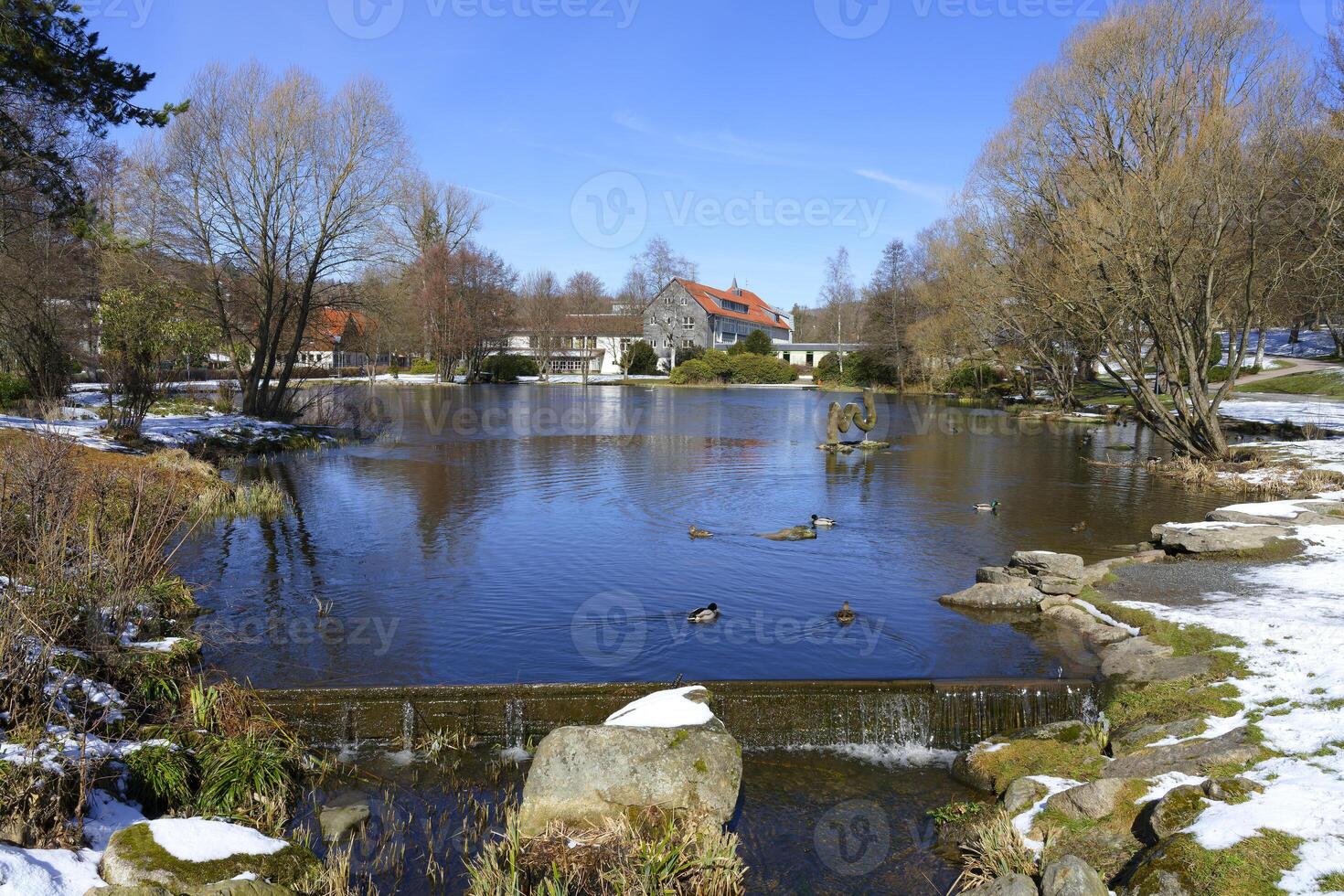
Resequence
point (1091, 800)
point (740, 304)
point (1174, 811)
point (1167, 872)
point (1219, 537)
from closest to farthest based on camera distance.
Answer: point (1167, 872) < point (1174, 811) < point (1091, 800) < point (1219, 537) < point (740, 304)

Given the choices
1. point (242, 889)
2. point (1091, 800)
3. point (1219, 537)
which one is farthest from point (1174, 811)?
point (1219, 537)

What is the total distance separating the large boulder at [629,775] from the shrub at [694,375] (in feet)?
269

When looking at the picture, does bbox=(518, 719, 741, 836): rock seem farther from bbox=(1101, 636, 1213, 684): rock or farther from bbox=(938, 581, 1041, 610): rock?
bbox=(938, 581, 1041, 610): rock

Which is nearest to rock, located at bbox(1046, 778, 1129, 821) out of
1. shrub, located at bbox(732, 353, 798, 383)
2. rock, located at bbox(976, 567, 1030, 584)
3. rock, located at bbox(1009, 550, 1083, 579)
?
rock, located at bbox(976, 567, 1030, 584)

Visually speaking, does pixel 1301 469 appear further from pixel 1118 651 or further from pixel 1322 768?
pixel 1322 768

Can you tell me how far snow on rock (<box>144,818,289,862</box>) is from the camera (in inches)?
229

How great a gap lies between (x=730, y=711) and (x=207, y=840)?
16.1 ft

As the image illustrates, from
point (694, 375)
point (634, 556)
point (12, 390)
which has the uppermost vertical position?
point (694, 375)

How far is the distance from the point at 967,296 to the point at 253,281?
32.0 m

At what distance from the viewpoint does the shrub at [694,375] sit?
89438mm

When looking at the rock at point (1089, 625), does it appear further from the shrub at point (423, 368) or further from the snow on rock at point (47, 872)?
the shrub at point (423, 368)

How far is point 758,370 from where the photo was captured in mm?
89312

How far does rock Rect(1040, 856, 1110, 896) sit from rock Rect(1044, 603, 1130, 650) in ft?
20.0

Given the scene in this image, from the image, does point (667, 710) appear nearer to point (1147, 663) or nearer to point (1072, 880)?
point (1072, 880)
